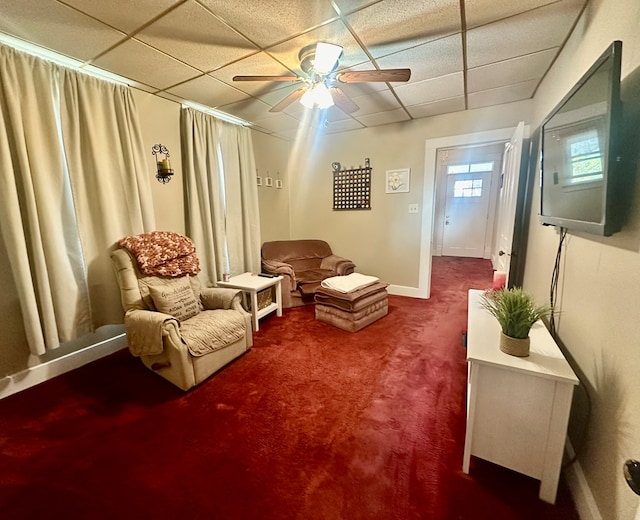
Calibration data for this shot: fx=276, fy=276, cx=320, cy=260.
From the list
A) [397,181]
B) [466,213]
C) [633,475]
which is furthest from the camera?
[466,213]

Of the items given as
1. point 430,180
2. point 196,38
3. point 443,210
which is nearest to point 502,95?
point 430,180

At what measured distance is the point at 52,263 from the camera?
2.01 meters

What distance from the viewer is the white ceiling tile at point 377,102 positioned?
2.74m

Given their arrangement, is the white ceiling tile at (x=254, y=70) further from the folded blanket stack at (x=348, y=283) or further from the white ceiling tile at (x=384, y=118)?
the folded blanket stack at (x=348, y=283)

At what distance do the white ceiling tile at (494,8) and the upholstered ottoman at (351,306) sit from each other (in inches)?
87.0

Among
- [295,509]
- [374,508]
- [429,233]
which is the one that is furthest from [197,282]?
[429,233]

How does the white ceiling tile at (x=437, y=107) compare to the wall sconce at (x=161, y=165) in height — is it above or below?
above

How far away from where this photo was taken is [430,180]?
139 inches

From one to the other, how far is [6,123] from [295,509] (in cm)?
285

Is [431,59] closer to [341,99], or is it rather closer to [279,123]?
[341,99]

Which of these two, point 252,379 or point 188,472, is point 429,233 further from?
point 188,472

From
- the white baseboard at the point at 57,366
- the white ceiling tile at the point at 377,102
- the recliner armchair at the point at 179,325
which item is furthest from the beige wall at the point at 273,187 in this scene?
the white baseboard at the point at 57,366

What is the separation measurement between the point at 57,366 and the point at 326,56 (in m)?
3.01

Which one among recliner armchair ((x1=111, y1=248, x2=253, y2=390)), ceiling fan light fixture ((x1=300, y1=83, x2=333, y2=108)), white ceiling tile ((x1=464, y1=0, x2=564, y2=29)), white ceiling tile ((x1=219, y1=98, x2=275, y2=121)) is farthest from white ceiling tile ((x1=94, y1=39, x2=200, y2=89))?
white ceiling tile ((x1=464, y1=0, x2=564, y2=29))
